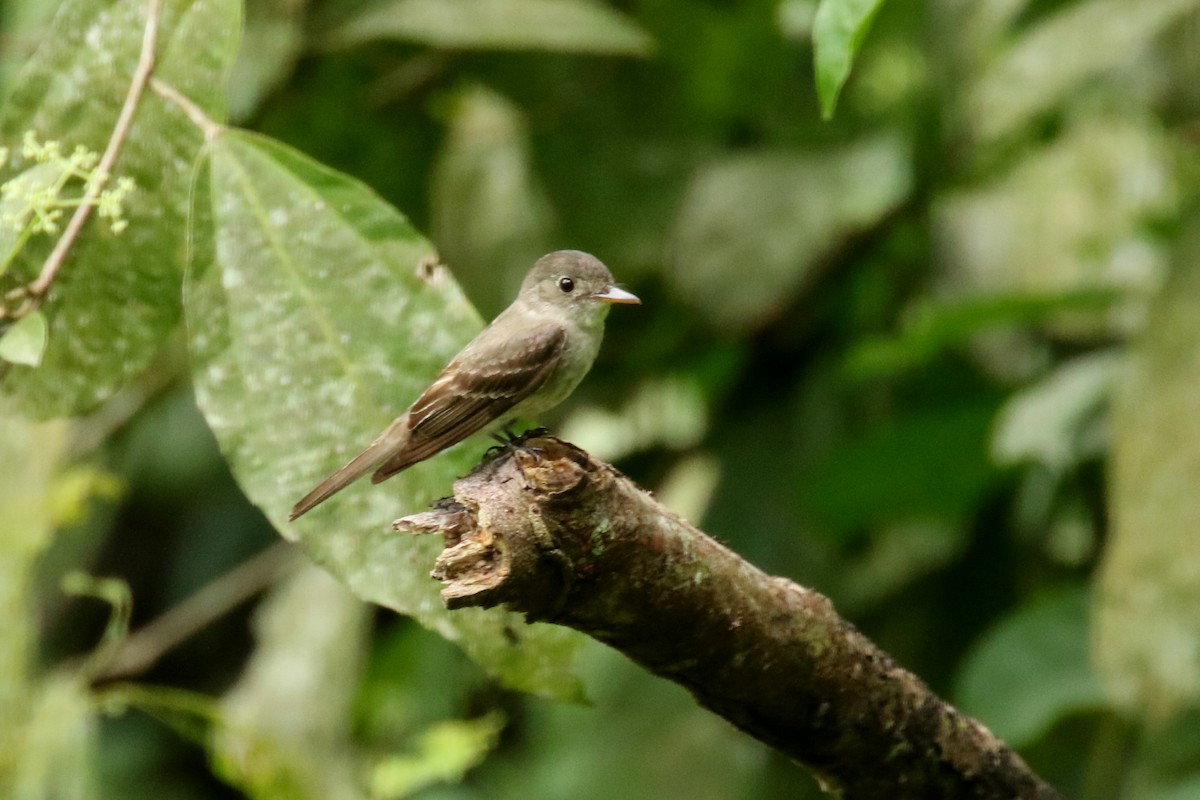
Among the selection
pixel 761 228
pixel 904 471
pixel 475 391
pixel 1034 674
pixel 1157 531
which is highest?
pixel 761 228

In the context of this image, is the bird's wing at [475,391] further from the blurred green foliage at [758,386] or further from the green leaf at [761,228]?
the green leaf at [761,228]

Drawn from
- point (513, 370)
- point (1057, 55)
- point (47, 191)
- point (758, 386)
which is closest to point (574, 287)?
point (513, 370)

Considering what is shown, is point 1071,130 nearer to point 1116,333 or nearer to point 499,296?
point 1116,333

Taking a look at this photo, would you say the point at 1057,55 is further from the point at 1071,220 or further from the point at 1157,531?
the point at 1157,531

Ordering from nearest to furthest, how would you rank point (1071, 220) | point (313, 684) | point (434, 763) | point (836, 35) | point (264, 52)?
point (836, 35) → point (434, 763) → point (264, 52) → point (313, 684) → point (1071, 220)

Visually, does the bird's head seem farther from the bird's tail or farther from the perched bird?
the bird's tail

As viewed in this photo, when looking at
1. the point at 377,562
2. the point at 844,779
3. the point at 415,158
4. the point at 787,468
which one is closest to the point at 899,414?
the point at 787,468

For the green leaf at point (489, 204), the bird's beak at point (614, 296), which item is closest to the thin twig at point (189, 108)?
the bird's beak at point (614, 296)
